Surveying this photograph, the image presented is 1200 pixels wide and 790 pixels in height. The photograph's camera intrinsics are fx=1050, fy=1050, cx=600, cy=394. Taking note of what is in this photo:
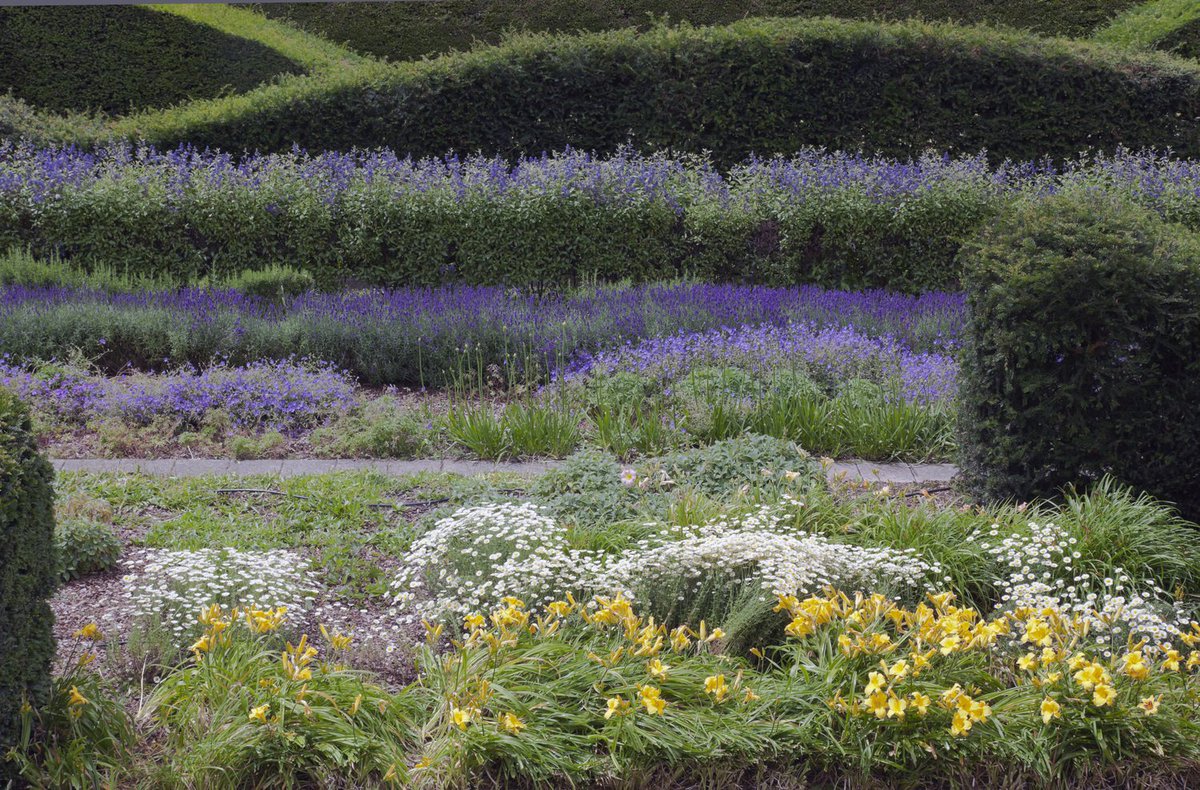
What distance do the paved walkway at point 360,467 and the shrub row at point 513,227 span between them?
166 inches

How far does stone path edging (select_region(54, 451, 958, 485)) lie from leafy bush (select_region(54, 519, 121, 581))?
3.69 feet

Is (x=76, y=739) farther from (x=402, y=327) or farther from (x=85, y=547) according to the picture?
(x=402, y=327)

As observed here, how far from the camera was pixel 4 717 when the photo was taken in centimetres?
259

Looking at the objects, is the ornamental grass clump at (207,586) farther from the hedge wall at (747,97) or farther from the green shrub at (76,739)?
the hedge wall at (747,97)

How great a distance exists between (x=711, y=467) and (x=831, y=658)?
1.80m

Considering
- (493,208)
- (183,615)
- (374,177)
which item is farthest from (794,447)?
(374,177)

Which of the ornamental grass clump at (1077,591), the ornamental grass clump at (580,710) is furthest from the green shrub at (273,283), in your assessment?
the ornamental grass clump at (1077,591)

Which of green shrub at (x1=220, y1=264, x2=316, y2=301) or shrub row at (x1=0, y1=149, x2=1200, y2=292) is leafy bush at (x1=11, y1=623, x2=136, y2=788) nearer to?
green shrub at (x1=220, y1=264, x2=316, y2=301)

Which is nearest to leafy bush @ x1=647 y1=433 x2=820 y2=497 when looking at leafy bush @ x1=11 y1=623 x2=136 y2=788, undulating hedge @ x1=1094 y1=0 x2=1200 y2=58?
leafy bush @ x1=11 y1=623 x2=136 y2=788

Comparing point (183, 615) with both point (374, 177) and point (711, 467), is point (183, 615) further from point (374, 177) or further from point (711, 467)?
point (374, 177)

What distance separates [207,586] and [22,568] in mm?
938

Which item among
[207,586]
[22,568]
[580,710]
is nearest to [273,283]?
[207,586]

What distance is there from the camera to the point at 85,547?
3.96m

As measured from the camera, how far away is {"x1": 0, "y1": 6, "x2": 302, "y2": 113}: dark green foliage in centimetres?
1548
